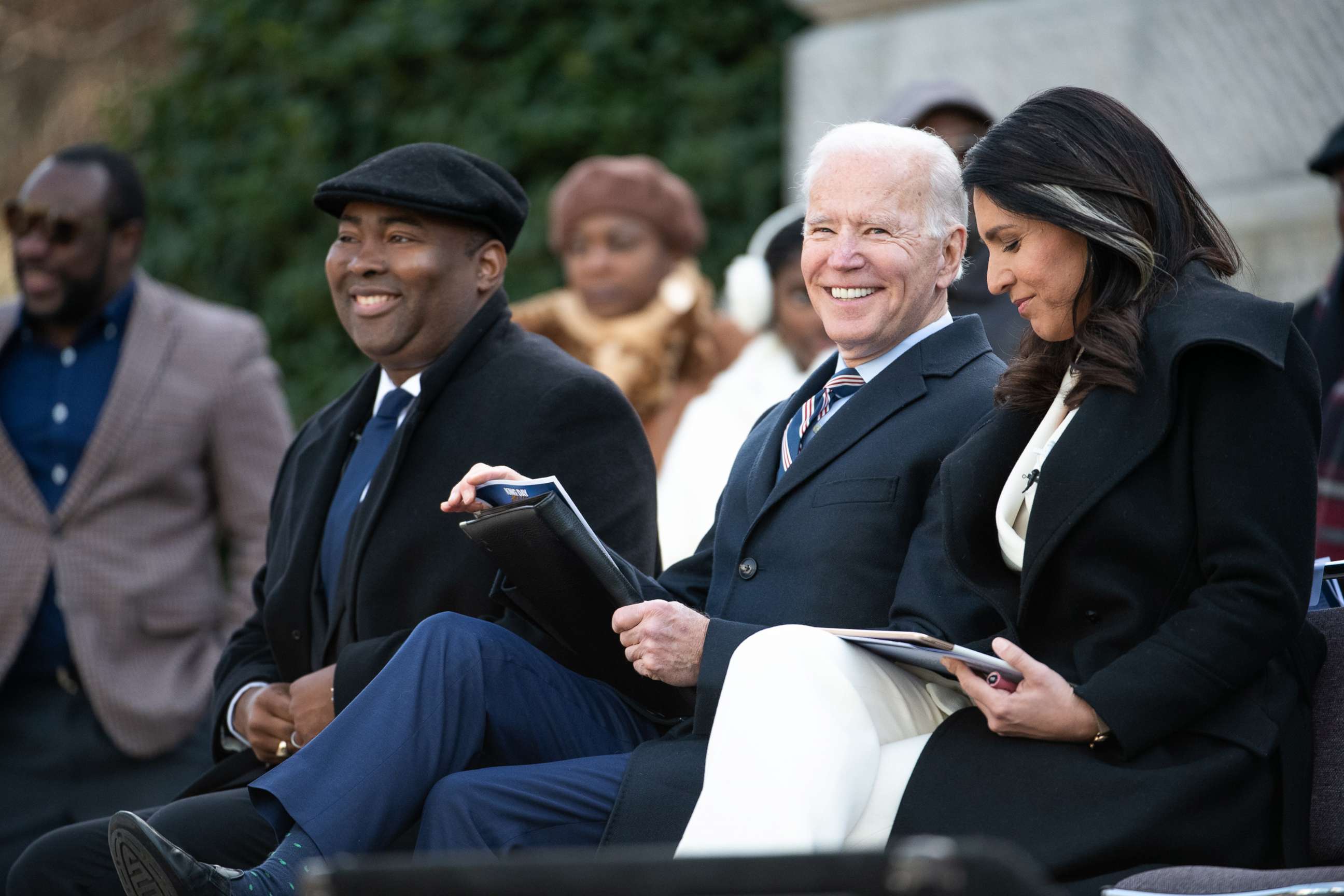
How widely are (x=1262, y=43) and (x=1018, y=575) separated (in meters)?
3.66

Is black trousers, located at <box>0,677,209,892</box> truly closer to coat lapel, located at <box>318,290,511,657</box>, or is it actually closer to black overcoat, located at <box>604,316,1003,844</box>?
coat lapel, located at <box>318,290,511,657</box>

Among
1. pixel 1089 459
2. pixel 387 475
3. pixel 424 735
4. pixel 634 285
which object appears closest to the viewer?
pixel 1089 459

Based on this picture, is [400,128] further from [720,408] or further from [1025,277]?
[1025,277]

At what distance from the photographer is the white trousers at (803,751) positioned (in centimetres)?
260

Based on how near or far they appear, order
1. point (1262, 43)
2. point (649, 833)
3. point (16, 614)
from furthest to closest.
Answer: point (1262, 43)
point (16, 614)
point (649, 833)

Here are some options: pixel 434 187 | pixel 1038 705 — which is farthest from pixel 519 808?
pixel 434 187

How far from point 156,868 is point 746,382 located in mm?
3205

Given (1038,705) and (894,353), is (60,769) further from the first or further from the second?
(1038,705)

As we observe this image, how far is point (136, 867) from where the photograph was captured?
9.86 feet

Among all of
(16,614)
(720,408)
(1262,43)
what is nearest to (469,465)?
(720,408)

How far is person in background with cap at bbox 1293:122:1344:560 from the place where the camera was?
4.95m

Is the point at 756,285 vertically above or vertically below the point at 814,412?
above

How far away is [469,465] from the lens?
399 centimetres

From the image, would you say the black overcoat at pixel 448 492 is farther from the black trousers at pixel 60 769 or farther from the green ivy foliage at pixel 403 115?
the green ivy foliage at pixel 403 115
